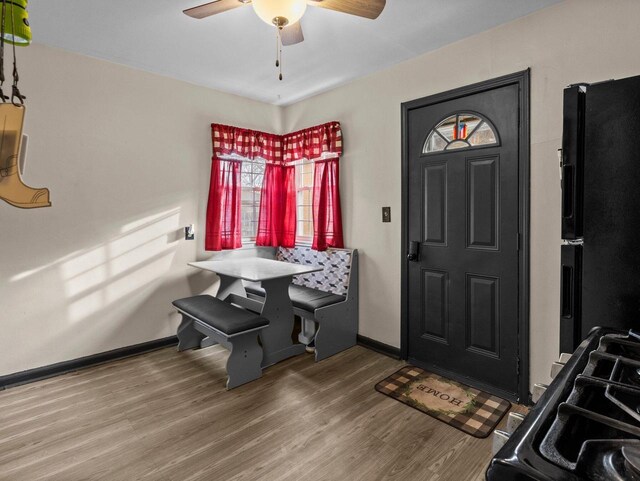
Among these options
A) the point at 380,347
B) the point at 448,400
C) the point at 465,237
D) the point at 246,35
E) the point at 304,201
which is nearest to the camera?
the point at 448,400

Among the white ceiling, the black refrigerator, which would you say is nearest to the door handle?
the white ceiling

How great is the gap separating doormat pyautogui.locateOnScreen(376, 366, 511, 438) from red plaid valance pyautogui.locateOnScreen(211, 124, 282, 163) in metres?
2.56

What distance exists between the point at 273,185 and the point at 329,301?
1556 mm

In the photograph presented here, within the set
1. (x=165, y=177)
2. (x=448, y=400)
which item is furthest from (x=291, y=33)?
(x=448, y=400)

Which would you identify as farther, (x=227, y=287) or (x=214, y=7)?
(x=227, y=287)

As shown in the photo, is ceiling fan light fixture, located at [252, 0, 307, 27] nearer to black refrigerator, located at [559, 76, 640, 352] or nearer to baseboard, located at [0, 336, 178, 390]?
black refrigerator, located at [559, 76, 640, 352]

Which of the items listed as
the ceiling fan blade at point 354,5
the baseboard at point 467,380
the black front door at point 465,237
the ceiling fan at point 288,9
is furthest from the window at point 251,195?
the ceiling fan blade at point 354,5

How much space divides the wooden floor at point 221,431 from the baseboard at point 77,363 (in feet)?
0.22

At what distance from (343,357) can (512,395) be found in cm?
130

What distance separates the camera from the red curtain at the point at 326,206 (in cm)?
349

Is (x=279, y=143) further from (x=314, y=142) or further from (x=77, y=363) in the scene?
(x=77, y=363)

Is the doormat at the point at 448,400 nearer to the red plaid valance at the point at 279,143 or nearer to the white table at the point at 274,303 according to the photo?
the white table at the point at 274,303

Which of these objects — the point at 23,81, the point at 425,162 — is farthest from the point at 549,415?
the point at 23,81

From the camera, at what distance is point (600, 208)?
1053mm
